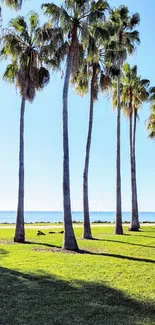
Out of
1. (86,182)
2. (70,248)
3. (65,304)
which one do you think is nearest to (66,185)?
(70,248)

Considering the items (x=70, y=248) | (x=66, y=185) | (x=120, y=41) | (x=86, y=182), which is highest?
(x=120, y=41)

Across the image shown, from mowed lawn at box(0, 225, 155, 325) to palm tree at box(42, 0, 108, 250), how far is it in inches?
94.6

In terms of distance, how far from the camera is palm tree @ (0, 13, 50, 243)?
18344 mm

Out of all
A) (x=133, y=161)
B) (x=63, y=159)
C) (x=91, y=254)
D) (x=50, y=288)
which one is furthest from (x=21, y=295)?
(x=133, y=161)

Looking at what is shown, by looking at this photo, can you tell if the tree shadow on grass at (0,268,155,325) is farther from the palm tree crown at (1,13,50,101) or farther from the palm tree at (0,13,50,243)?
the palm tree crown at (1,13,50,101)

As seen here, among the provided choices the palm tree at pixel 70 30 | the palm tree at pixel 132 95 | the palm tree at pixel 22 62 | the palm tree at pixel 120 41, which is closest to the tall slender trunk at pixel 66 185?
the palm tree at pixel 70 30

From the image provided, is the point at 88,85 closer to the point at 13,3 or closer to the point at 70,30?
the point at 70,30

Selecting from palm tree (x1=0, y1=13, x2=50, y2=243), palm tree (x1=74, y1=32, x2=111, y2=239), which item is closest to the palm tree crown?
palm tree (x1=0, y1=13, x2=50, y2=243)

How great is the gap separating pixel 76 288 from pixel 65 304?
126 centimetres

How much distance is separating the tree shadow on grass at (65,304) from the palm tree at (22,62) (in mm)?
9664

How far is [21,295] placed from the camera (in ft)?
25.3

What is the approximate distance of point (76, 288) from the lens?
27.5 feet

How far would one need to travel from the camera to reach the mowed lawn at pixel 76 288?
6387 mm

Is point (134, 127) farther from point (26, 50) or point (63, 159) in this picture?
point (63, 159)
